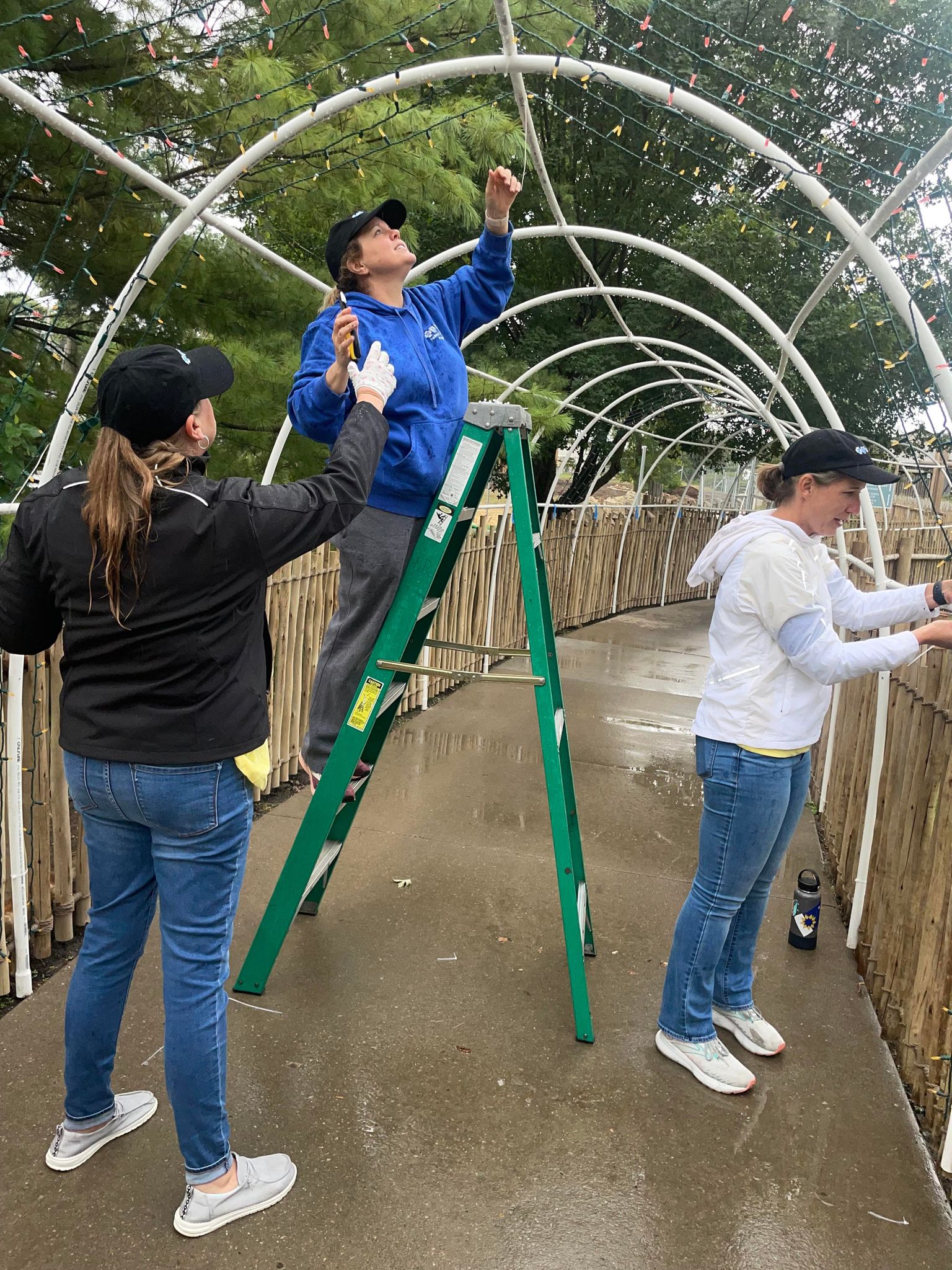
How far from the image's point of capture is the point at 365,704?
272 centimetres

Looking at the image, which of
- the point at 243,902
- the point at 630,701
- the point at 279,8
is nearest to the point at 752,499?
the point at 630,701

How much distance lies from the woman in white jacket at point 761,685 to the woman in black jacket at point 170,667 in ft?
3.61

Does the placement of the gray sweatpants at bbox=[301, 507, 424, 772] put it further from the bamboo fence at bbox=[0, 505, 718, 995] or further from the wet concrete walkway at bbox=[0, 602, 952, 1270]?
the wet concrete walkway at bbox=[0, 602, 952, 1270]

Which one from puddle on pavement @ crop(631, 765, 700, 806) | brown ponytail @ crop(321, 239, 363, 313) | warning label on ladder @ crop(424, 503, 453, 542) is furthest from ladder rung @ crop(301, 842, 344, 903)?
puddle on pavement @ crop(631, 765, 700, 806)

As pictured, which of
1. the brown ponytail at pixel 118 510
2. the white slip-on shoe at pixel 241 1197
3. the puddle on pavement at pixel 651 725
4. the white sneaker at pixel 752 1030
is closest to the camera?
the brown ponytail at pixel 118 510

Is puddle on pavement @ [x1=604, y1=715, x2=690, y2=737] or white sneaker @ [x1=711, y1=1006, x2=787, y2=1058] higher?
puddle on pavement @ [x1=604, y1=715, x2=690, y2=737]

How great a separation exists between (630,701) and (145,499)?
6.14 m

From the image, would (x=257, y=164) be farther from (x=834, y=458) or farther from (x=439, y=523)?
(x=834, y=458)

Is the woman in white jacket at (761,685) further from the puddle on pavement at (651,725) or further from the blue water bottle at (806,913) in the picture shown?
the puddle on pavement at (651,725)

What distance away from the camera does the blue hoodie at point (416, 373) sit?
2488 mm

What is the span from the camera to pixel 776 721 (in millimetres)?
2459

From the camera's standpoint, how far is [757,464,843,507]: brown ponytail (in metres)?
2.46

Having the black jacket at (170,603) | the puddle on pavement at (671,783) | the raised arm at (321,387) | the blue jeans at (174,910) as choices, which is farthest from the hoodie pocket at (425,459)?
the puddle on pavement at (671,783)

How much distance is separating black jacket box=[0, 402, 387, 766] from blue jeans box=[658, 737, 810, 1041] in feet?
4.23
